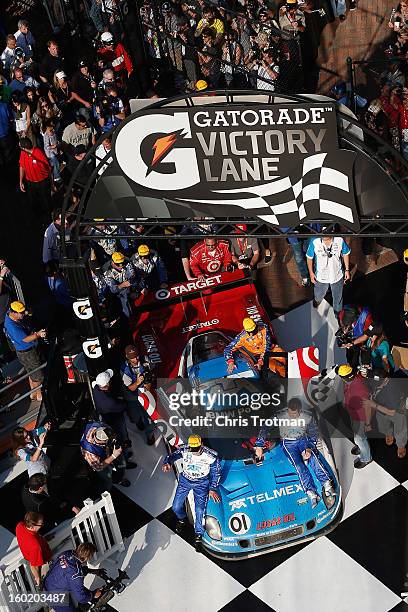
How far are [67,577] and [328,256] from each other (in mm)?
5559

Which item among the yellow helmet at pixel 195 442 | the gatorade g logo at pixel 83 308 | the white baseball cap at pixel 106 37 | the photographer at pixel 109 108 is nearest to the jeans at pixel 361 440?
the yellow helmet at pixel 195 442

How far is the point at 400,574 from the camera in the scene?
11586mm

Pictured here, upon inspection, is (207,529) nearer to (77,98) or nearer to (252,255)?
(252,255)

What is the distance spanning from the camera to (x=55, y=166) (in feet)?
54.5

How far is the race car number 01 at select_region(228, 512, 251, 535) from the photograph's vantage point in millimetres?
11695

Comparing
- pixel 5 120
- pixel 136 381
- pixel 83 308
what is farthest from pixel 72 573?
pixel 5 120

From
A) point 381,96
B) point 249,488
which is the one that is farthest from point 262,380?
point 381,96

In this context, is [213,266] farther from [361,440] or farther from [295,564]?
[295,564]

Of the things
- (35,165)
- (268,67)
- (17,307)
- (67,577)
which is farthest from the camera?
(268,67)

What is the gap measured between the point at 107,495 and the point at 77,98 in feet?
26.2

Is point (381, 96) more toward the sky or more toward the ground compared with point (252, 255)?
more toward the sky

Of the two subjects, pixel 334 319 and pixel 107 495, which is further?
pixel 334 319

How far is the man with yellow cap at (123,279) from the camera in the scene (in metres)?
14.2

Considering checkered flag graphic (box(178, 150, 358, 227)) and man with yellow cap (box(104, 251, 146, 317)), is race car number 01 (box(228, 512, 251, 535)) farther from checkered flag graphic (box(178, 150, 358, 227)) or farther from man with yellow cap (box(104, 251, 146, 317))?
man with yellow cap (box(104, 251, 146, 317))
